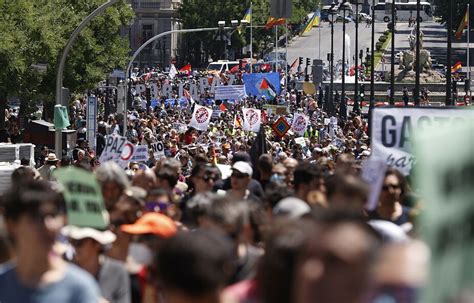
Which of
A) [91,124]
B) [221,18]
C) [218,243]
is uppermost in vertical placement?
[221,18]

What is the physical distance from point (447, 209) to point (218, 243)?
3.52 ft

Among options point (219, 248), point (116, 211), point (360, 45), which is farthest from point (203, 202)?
point (360, 45)

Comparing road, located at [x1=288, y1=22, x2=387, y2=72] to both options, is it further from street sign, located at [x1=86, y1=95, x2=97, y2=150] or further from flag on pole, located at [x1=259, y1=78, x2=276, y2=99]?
street sign, located at [x1=86, y1=95, x2=97, y2=150]

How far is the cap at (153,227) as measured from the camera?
7.75m

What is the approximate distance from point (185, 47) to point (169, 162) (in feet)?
423

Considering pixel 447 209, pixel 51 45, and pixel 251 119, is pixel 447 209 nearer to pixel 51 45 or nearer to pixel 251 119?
pixel 251 119

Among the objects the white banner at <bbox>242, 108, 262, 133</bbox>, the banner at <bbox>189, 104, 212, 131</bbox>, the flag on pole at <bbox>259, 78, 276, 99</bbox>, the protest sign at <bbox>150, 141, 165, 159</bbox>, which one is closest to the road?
the flag on pole at <bbox>259, 78, 276, 99</bbox>

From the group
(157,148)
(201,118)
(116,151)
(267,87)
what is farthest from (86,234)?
(267,87)

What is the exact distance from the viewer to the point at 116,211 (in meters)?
8.52

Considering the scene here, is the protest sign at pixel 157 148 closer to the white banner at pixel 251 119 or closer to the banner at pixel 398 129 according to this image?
the white banner at pixel 251 119

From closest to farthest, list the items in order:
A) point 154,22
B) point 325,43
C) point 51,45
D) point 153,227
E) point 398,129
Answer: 1. point 153,227
2. point 398,129
3. point 51,45
4. point 325,43
5. point 154,22

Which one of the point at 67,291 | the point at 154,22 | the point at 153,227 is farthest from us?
the point at 154,22

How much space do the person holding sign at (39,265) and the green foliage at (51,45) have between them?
37.2 meters

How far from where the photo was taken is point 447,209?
13.8 ft
